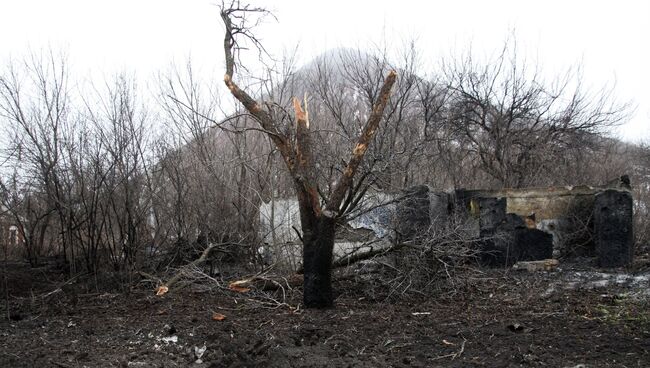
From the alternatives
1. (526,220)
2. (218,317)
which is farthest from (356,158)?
(526,220)

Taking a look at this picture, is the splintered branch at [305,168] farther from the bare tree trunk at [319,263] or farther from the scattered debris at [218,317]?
the scattered debris at [218,317]

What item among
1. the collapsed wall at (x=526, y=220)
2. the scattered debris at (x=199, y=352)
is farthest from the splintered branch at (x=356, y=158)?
the collapsed wall at (x=526, y=220)

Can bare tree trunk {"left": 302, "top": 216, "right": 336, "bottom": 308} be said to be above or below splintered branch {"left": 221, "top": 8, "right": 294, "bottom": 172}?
below

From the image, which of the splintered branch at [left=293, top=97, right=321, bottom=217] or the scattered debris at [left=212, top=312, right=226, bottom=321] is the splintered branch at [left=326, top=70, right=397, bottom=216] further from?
the scattered debris at [left=212, top=312, right=226, bottom=321]

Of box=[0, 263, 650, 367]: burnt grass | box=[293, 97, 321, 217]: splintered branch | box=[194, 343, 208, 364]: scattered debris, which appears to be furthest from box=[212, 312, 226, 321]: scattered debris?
box=[293, 97, 321, 217]: splintered branch

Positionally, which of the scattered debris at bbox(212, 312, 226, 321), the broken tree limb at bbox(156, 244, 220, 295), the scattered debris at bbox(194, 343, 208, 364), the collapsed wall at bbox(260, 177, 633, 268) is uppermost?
the collapsed wall at bbox(260, 177, 633, 268)

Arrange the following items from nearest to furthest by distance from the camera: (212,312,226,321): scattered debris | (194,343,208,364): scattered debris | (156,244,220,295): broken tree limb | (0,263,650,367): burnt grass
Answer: (0,263,650,367): burnt grass → (194,343,208,364): scattered debris → (212,312,226,321): scattered debris → (156,244,220,295): broken tree limb

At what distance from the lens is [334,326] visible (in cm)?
561

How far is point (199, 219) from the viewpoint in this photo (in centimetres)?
999

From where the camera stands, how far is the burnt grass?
4621mm

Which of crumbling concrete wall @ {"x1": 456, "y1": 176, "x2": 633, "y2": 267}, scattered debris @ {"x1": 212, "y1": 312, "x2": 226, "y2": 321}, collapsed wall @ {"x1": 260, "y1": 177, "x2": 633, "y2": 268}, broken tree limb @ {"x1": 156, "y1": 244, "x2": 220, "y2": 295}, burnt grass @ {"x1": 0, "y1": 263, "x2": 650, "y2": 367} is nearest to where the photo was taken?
burnt grass @ {"x1": 0, "y1": 263, "x2": 650, "y2": 367}

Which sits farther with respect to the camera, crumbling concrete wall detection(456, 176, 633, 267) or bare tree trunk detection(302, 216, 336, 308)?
crumbling concrete wall detection(456, 176, 633, 267)

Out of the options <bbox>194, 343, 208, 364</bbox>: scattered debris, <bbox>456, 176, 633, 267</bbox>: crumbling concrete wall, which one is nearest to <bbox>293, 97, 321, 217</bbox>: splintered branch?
<bbox>194, 343, 208, 364</bbox>: scattered debris

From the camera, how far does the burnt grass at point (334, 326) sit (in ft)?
15.2
